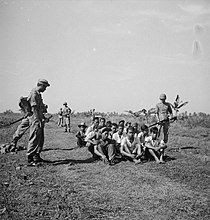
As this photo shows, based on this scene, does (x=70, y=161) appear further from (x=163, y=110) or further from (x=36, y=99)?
(x=163, y=110)

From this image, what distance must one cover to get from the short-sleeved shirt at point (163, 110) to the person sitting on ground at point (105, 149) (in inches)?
105

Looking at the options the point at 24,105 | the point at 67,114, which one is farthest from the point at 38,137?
the point at 67,114

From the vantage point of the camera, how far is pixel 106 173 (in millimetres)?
6414

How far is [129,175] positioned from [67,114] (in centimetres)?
1012

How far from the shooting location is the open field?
13.3ft

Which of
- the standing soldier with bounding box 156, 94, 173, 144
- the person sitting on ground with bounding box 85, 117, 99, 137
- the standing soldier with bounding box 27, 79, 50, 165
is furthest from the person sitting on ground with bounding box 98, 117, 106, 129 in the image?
the standing soldier with bounding box 27, 79, 50, 165

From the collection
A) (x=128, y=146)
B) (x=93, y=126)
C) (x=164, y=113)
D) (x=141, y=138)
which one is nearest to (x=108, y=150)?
(x=128, y=146)

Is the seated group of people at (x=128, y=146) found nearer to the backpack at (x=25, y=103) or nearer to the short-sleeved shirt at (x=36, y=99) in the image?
the short-sleeved shirt at (x=36, y=99)

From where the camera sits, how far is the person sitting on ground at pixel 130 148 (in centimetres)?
768

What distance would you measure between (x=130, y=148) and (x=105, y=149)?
73 cm

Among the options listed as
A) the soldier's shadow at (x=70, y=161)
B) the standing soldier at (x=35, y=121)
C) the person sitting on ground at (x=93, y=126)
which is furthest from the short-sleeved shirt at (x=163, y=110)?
the standing soldier at (x=35, y=121)

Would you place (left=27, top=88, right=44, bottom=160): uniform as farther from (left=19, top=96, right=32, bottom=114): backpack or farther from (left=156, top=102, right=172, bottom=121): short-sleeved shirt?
(left=156, top=102, right=172, bottom=121): short-sleeved shirt

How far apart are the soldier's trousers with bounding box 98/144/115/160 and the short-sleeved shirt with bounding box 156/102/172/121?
2.89 meters

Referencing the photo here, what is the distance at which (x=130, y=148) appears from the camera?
25.7 feet
